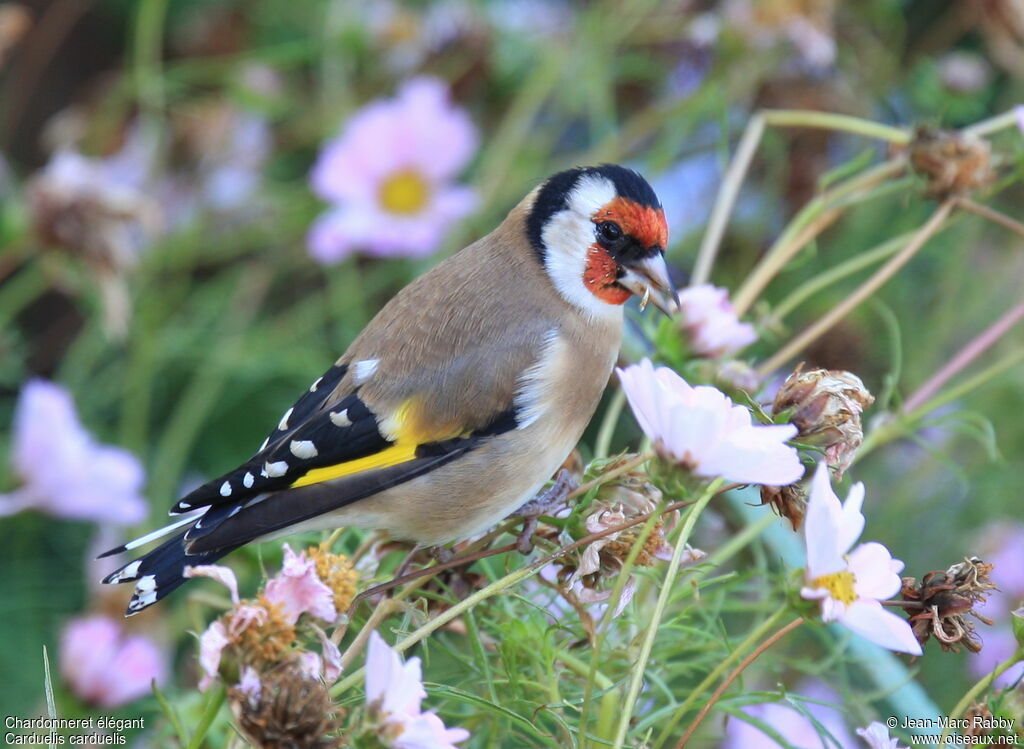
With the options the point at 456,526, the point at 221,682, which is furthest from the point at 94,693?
the point at 221,682

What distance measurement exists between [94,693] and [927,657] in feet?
3.31

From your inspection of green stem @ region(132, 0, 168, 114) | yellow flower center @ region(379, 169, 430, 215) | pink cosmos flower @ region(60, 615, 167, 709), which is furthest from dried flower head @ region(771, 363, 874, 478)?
green stem @ region(132, 0, 168, 114)

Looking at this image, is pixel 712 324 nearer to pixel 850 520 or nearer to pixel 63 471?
pixel 850 520

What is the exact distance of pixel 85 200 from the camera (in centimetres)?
156

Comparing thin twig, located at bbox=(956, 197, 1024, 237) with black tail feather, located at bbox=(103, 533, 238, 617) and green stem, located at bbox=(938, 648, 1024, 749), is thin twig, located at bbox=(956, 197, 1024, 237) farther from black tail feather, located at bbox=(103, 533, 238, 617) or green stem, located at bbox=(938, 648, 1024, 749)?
black tail feather, located at bbox=(103, 533, 238, 617)

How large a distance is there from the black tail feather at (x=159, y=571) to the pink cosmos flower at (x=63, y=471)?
0.38 m

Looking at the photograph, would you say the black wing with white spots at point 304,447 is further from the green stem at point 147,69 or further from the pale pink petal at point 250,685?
the green stem at point 147,69

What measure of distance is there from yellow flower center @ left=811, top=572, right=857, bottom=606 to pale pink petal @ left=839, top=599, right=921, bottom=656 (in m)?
0.02

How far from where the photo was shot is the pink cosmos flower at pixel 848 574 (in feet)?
2.28

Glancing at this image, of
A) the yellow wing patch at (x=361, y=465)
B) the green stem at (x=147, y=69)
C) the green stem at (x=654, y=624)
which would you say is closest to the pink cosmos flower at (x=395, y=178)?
the green stem at (x=147, y=69)

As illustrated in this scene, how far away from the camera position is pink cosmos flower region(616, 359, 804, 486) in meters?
0.70

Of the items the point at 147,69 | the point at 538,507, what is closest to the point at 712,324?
the point at 538,507

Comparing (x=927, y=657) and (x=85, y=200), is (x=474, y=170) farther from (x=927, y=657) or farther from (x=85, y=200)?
(x=927, y=657)

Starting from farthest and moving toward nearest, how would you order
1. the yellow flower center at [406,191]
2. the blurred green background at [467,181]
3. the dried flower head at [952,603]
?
the yellow flower center at [406,191] < the blurred green background at [467,181] < the dried flower head at [952,603]
